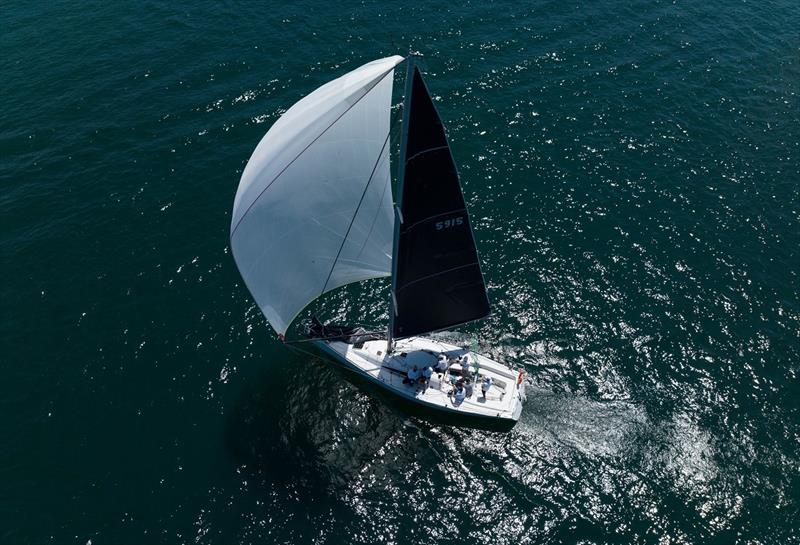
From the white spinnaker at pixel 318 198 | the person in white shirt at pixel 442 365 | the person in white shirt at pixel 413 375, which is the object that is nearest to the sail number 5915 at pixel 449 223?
the white spinnaker at pixel 318 198

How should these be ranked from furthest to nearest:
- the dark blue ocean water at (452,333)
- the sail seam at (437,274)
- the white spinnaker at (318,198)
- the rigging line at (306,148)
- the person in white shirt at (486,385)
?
the person in white shirt at (486,385)
the dark blue ocean water at (452,333)
the sail seam at (437,274)
the white spinnaker at (318,198)
the rigging line at (306,148)

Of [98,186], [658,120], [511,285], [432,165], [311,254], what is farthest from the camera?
[658,120]

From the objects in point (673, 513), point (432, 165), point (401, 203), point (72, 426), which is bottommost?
point (673, 513)

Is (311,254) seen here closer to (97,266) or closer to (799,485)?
(97,266)

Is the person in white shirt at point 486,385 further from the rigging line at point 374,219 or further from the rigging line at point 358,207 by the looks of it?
the rigging line at point 358,207

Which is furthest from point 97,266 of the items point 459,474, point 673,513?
point 673,513

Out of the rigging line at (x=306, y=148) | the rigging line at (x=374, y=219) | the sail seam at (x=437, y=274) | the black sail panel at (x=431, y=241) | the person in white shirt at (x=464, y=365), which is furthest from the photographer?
the person in white shirt at (x=464, y=365)

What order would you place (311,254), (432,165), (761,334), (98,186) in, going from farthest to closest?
(98,186)
(761,334)
(311,254)
(432,165)
